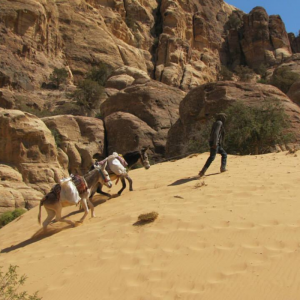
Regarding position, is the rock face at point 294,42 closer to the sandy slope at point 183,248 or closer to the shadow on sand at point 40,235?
the sandy slope at point 183,248

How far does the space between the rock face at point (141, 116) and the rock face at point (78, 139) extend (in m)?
0.99

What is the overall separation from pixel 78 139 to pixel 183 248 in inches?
850

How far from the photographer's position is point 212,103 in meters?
19.5

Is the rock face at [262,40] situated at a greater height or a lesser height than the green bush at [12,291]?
greater

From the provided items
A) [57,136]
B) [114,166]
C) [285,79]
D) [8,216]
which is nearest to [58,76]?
[57,136]

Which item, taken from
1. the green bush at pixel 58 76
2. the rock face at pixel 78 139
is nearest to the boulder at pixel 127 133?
the rock face at pixel 78 139

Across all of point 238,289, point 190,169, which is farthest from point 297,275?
point 190,169

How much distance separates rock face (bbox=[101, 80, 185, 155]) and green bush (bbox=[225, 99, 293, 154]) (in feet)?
31.0

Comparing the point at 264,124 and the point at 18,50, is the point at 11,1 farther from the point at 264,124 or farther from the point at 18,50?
the point at 264,124

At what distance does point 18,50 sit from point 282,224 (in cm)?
4333

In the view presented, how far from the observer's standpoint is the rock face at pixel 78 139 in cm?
2459

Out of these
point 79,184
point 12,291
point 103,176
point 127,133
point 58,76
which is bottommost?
point 12,291

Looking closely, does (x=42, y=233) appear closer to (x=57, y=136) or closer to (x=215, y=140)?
→ (x=215, y=140)

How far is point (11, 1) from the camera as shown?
1705 inches
